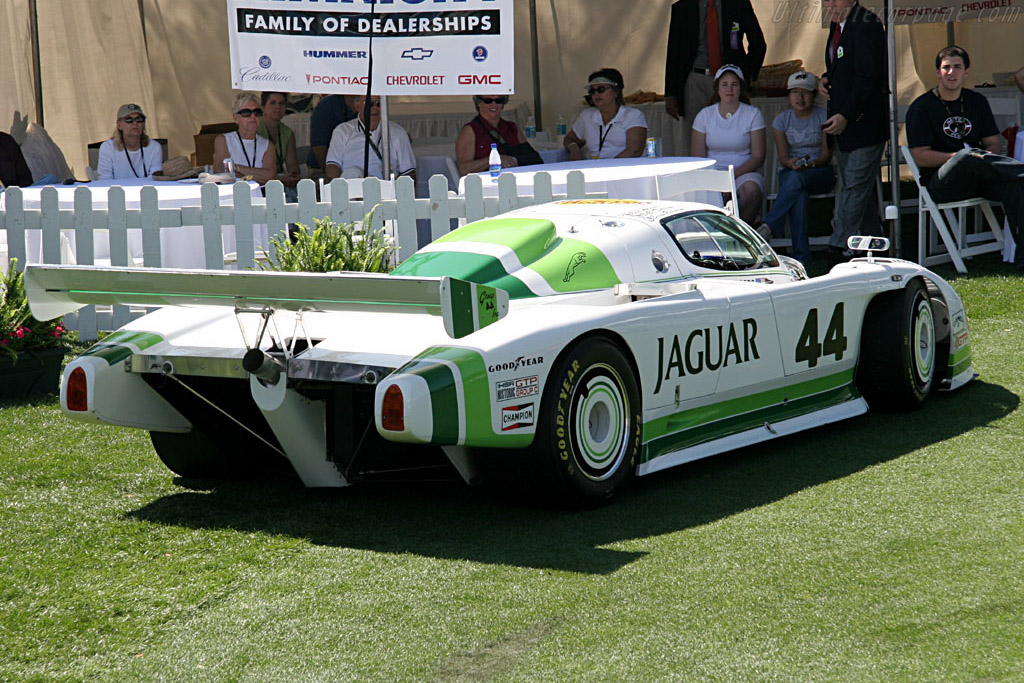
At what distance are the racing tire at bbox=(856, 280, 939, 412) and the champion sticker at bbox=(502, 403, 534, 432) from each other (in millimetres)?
2450

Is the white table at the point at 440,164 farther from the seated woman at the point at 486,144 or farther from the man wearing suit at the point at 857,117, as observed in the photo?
the man wearing suit at the point at 857,117

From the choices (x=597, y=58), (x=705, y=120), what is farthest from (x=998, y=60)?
(x=705, y=120)

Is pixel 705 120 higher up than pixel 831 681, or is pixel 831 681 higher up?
pixel 705 120

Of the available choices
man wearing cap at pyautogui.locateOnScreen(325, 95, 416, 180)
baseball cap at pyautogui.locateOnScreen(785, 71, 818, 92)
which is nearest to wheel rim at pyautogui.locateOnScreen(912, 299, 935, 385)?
baseball cap at pyautogui.locateOnScreen(785, 71, 818, 92)

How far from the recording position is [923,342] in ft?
22.2

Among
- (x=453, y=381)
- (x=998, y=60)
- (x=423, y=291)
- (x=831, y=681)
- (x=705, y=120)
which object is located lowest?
(x=831, y=681)

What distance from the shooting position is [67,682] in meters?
3.59

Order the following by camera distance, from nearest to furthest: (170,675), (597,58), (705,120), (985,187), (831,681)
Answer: (831,681) → (170,675) → (985,187) → (705,120) → (597,58)

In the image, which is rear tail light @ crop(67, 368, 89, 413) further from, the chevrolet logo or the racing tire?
the chevrolet logo

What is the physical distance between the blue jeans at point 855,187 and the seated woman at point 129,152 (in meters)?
5.90

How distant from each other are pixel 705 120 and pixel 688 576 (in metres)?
8.47

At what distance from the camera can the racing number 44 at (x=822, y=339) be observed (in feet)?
20.1

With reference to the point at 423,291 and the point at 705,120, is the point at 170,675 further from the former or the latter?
the point at 705,120

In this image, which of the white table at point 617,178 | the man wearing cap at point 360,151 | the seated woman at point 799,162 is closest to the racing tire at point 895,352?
the white table at point 617,178
